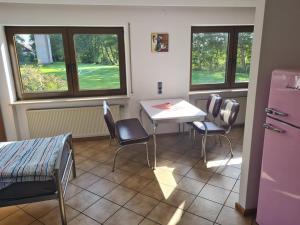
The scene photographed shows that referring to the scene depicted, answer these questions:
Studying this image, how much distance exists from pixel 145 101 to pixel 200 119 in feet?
3.81

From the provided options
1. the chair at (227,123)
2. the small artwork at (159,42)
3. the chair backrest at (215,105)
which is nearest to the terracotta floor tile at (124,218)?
the chair at (227,123)

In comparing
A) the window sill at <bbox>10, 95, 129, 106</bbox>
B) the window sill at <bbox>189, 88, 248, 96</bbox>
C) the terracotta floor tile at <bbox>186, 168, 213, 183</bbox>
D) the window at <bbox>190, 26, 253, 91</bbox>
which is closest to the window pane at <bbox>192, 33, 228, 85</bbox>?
the window at <bbox>190, 26, 253, 91</bbox>

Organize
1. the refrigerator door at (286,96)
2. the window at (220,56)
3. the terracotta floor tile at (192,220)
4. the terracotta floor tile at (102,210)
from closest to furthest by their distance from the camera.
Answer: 1. the refrigerator door at (286,96)
2. the terracotta floor tile at (192,220)
3. the terracotta floor tile at (102,210)
4. the window at (220,56)

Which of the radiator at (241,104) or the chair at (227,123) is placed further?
the radiator at (241,104)

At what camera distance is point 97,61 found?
12.8 feet

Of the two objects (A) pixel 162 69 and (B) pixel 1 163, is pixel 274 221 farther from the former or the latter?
(A) pixel 162 69

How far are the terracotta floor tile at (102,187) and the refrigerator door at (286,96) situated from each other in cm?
181

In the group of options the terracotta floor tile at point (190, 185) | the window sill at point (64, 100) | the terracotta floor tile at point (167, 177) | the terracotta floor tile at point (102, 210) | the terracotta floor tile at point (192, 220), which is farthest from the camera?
the window sill at point (64, 100)

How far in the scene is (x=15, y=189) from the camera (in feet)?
6.14

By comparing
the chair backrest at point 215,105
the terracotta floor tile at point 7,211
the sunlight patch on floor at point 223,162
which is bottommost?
the terracotta floor tile at point 7,211

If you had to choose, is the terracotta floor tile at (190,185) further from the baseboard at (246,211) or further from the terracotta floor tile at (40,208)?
the terracotta floor tile at (40,208)

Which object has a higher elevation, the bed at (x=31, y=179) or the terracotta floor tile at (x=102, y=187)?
the bed at (x=31, y=179)

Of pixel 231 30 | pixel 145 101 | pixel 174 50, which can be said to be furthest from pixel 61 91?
pixel 231 30

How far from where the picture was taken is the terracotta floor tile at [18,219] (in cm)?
212
